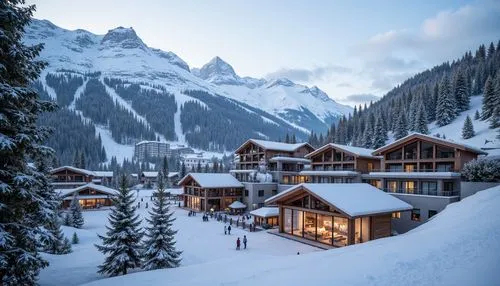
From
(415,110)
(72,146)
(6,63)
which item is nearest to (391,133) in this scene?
(415,110)

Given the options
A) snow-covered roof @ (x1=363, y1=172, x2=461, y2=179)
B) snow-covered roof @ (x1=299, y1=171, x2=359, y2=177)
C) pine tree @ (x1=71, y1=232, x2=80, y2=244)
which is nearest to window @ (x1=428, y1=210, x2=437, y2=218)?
snow-covered roof @ (x1=363, y1=172, x2=461, y2=179)

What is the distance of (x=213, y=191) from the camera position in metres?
57.5

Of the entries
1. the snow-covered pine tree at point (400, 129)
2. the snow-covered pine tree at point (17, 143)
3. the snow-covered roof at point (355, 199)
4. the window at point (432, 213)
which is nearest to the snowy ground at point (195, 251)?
the snow-covered roof at point (355, 199)

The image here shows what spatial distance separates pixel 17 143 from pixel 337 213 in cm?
2594

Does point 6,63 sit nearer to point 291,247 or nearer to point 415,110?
point 291,247

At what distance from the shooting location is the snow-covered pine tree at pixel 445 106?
8356 cm

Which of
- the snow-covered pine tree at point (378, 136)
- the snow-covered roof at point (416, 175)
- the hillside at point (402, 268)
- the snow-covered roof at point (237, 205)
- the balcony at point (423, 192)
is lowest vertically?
the snow-covered roof at point (237, 205)

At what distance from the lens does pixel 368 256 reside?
46.4 ft

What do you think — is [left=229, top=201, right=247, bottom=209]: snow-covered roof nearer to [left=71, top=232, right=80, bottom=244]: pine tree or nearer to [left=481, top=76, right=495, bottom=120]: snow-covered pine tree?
[left=71, top=232, right=80, bottom=244]: pine tree

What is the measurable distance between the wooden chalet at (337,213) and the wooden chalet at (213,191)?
23.9 meters

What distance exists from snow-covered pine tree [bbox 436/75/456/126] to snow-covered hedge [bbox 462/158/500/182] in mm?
60269

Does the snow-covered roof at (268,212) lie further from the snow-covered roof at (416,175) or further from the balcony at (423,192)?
the balcony at (423,192)

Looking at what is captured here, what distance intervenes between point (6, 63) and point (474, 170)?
134 ft

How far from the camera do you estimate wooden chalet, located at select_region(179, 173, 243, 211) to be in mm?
56562
